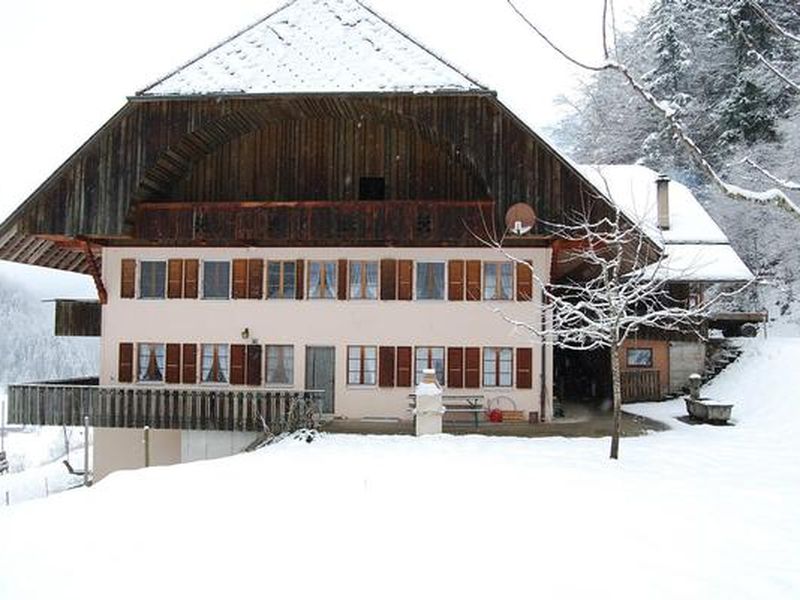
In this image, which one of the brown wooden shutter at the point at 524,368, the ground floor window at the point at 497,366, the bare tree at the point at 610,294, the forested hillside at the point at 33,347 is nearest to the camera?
the bare tree at the point at 610,294

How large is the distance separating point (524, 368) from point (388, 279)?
4451 mm

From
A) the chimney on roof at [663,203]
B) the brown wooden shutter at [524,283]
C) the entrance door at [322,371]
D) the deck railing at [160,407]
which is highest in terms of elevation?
the chimney on roof at [663,203]

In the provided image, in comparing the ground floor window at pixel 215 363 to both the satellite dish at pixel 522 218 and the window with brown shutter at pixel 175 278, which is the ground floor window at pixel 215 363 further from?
the satellite dish at pixel 522 218

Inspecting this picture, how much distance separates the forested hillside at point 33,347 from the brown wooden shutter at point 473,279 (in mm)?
123406

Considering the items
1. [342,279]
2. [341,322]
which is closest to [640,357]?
[341,322]

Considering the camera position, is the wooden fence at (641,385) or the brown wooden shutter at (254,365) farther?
the wooden fence at (641,385)

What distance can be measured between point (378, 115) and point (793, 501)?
1408 cm

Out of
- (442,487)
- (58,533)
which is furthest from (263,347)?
(58,533)

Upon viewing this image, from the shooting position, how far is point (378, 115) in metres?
20.3

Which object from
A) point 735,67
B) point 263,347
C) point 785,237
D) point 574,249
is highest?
point 735,67

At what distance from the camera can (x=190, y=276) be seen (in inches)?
830

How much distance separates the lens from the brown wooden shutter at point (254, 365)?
20.6 m

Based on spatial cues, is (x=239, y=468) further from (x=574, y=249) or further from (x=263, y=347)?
(x=574, y=249)

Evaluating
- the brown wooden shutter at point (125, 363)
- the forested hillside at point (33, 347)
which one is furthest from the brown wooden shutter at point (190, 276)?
the forested hillside at point (33, 347)
